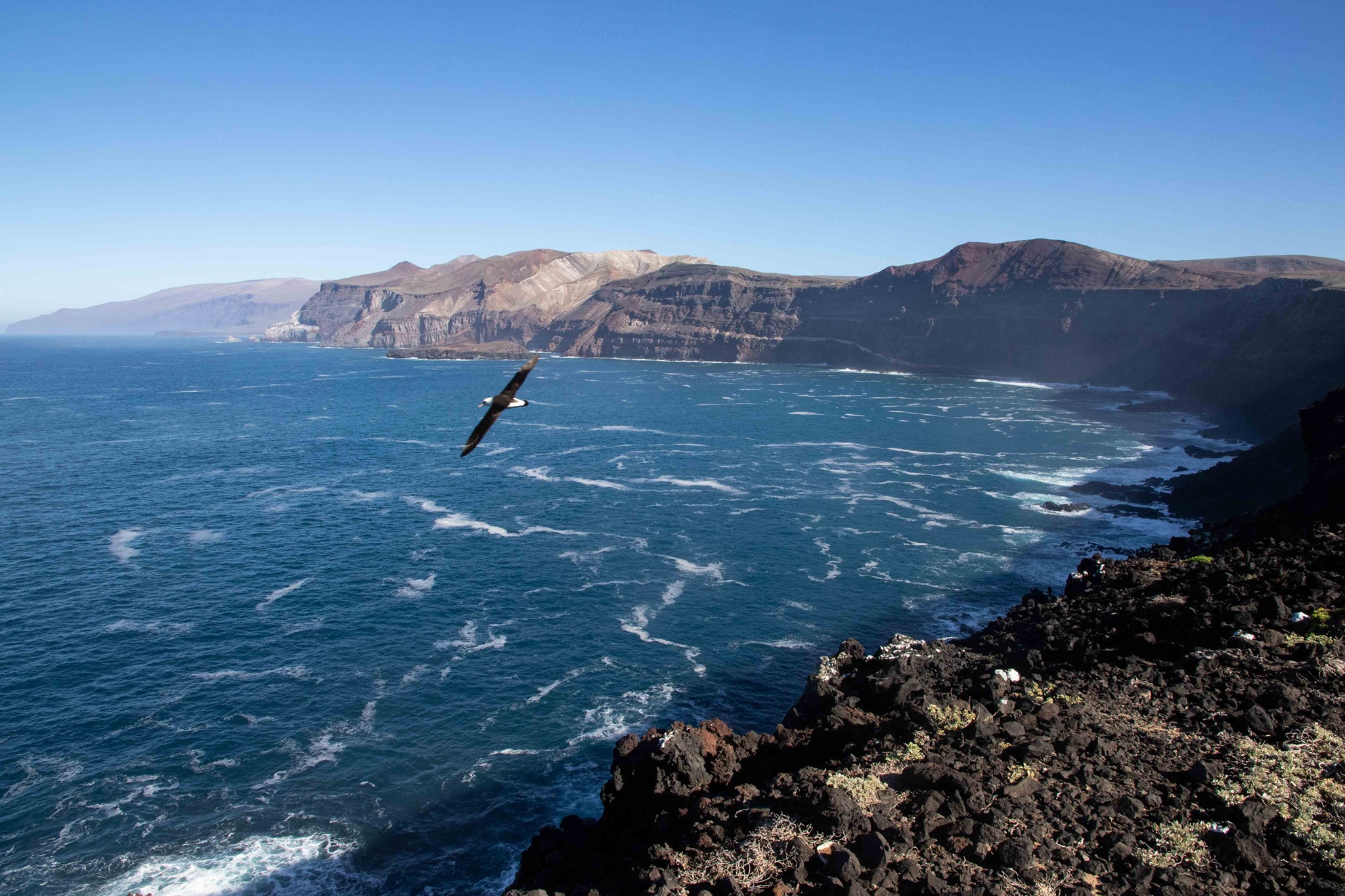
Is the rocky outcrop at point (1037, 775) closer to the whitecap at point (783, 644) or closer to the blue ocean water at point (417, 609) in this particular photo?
the blue ocean water at point (417, 609)

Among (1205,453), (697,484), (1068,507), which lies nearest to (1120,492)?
(1068,507)

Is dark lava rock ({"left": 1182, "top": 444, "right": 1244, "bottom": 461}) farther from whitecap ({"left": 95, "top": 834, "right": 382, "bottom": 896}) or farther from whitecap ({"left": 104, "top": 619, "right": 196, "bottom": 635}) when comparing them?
whitecap ({"left": 104, "top": 619, "right": 196, "bottom": 635})

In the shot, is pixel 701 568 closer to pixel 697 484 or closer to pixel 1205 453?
pixel 697 484

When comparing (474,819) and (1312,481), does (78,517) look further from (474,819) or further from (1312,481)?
(1312,481)

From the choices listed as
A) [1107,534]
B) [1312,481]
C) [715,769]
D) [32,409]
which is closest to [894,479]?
[1107,534]

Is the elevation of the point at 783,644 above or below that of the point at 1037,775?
below
